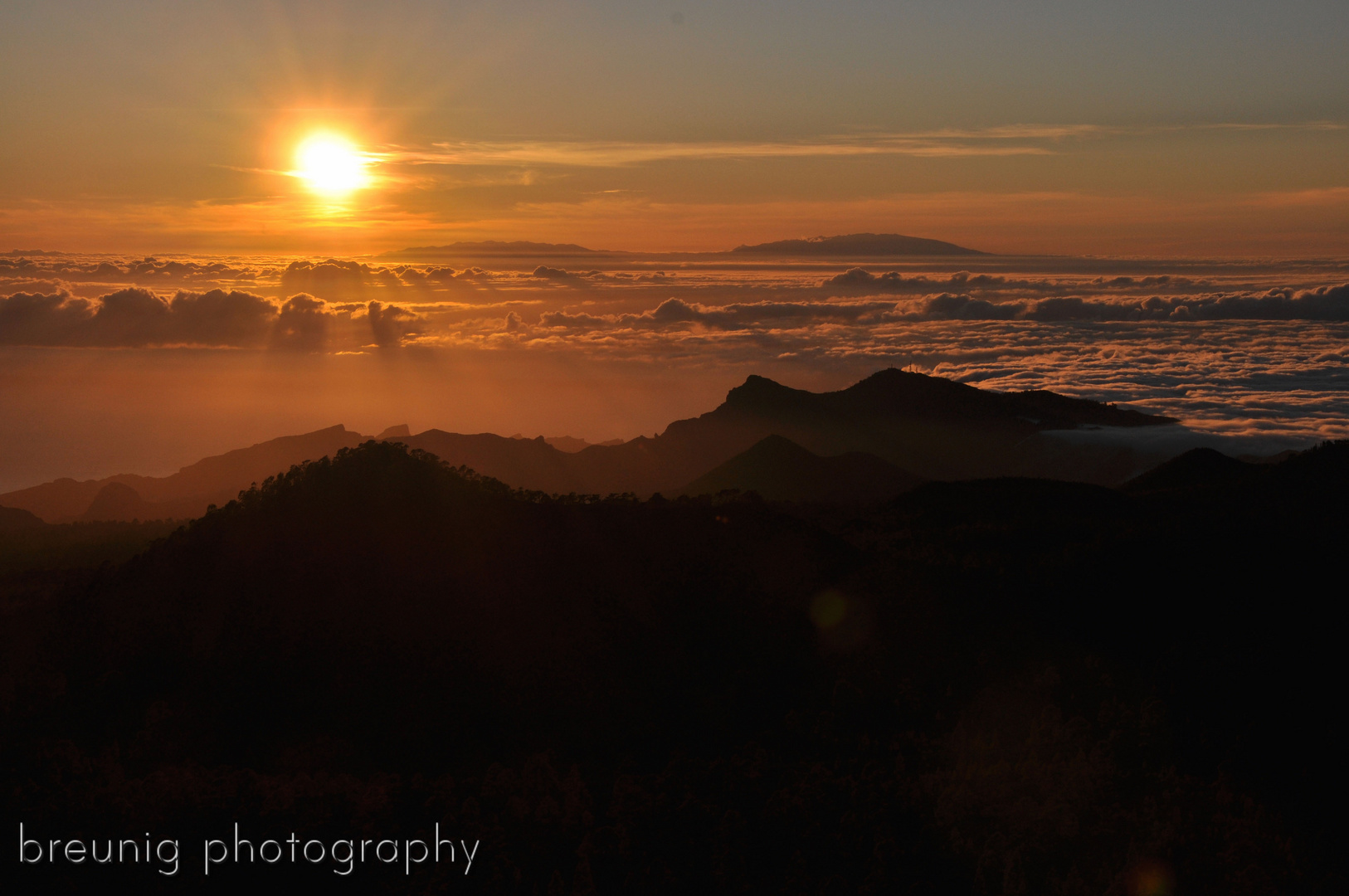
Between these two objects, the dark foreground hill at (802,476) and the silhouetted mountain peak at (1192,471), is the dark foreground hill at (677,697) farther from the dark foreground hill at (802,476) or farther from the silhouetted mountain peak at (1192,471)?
the dark foreground hill at (802,476)

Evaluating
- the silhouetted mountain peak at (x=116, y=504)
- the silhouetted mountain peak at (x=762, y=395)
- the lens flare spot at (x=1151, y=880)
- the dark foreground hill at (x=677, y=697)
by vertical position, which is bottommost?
the silhouetted mountain peak at (x=116, y=504)

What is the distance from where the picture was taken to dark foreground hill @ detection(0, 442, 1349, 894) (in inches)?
810

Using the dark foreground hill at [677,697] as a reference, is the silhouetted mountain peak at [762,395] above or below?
above

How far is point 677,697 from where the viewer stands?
91.2 ft

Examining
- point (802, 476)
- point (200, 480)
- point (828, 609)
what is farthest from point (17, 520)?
point (828, 609)

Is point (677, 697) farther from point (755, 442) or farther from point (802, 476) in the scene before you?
point (755, 442)

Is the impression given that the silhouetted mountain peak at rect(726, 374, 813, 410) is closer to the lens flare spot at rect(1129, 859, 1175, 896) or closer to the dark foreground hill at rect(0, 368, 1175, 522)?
the dark foreground hill at rect(0, 368, 1175, 522)

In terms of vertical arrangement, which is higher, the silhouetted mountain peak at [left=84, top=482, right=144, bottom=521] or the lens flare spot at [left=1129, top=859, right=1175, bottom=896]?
the lens flare spot at [left=1129, top=859, right=1175, bottom=896]

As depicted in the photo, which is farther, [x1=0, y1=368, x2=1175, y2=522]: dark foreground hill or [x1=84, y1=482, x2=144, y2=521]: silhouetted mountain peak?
[x1=0, y1=368, x2=1175, y2=522]: dark foreground hill

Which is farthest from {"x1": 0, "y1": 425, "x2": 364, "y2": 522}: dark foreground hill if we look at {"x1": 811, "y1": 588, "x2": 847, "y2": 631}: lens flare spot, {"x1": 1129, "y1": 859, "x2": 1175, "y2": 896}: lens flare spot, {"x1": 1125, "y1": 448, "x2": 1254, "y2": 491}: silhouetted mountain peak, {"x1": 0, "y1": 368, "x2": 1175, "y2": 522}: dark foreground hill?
{"x1": 1129, "y1": 859, "x2": 1175, "y2": 896}: lens flare spot

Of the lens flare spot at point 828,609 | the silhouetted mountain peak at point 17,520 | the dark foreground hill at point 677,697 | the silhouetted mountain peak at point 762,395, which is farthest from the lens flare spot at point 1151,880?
the silhouetted mountain peak at point 762,395

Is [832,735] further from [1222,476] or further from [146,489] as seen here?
[146,489]

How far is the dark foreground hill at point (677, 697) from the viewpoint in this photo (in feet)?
67.5

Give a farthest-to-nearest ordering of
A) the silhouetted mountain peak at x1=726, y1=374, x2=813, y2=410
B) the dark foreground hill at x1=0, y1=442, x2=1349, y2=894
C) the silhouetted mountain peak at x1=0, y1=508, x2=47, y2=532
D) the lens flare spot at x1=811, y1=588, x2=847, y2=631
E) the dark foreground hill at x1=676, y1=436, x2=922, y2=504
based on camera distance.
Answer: the silhouetted mountain peak at x1=726, y1=374, x2=813, y2=410 → the silhouetted mountain peak at x1=0, y1=508, x2=47, y2=532 → the dark foreground hill at x1=676, y1=436, x2=922, y2=504 → the lens flare spot at x1=811, y1=588, x2=847, y2=631 → the dark foreground hill at x1=0, y1=442, x2=1349, y2=894
